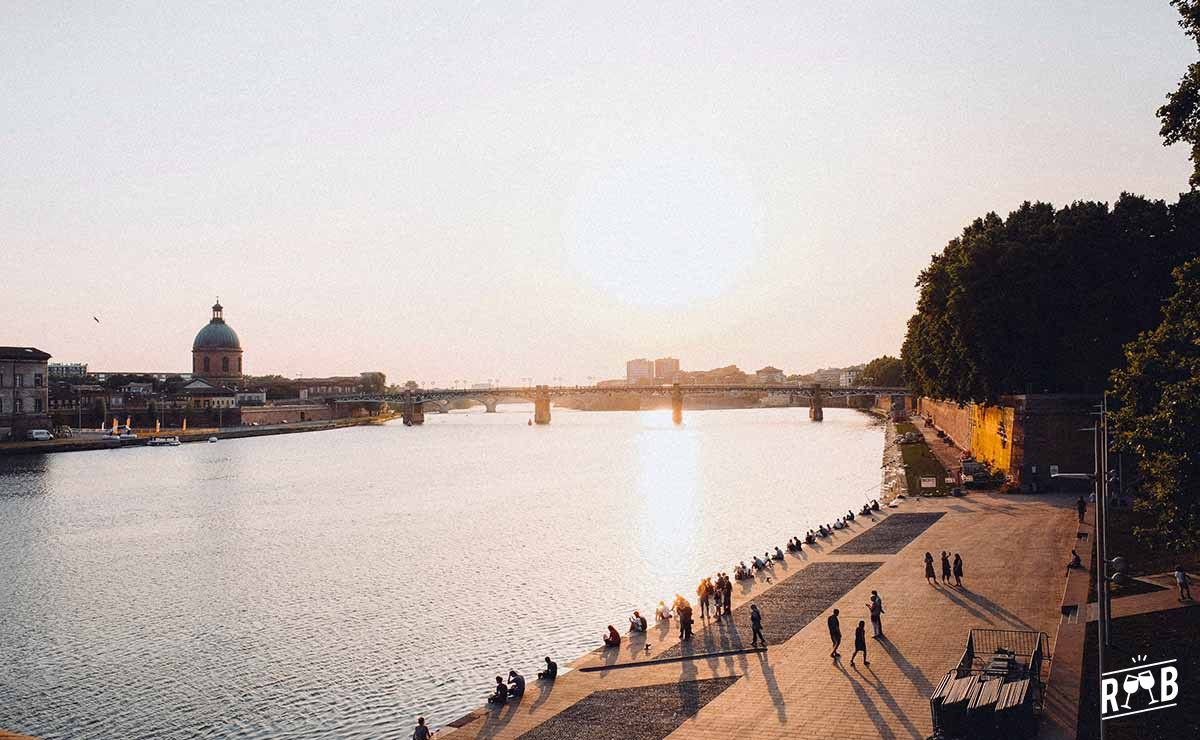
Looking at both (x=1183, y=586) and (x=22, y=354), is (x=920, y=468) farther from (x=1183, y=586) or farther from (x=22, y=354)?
(x=22, y=354)

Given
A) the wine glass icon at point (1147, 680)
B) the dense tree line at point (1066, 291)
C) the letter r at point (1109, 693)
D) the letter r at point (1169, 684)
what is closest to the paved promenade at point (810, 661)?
the letter r at point (1109, 693)

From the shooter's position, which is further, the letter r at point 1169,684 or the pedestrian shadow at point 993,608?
the pedestrian shadow at point 993,608

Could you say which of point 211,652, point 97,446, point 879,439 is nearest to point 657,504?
point 211,652

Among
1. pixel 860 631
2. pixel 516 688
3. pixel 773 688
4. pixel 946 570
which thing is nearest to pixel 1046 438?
pixel 946 570

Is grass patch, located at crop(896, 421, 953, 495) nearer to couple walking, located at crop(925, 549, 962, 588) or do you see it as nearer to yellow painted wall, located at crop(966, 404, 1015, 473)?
yellow painted wall, located at crop(966, 404, 1015, 473)

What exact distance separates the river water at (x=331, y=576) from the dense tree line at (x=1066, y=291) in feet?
54.5

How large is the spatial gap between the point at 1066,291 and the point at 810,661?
162 ft

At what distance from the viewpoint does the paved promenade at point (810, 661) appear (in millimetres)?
26172

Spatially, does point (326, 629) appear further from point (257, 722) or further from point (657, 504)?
point (657, 504)

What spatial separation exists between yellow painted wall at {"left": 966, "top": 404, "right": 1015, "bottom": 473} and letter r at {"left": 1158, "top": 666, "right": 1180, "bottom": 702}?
4663 centimetres

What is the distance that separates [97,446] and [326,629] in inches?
5102

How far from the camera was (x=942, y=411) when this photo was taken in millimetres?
137125

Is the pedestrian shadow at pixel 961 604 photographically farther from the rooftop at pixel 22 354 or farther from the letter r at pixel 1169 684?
the rooftop at pixel 22 354

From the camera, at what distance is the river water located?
112 feet
